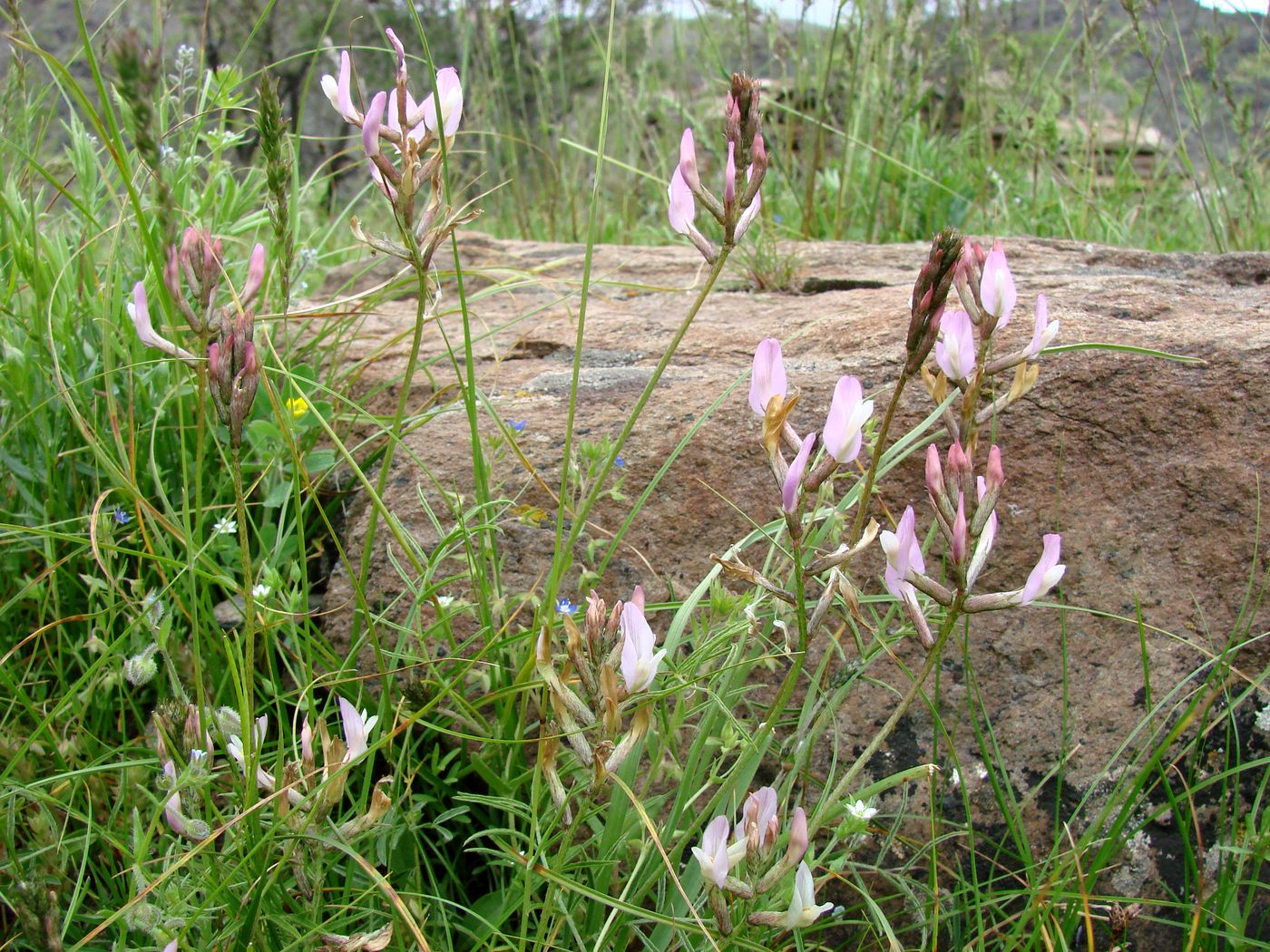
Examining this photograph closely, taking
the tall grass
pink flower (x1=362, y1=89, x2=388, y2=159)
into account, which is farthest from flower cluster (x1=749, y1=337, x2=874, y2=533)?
pink flower (x1=362, y1=89, x2=388, y2=159)

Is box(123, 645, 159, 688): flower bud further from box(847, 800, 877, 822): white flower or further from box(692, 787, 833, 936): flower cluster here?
box(847, 800, 877, 822): white flower

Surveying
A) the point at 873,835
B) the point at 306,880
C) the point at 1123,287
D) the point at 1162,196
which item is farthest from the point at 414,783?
the point at 1162,196

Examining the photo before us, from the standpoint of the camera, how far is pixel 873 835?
1487 millimetres

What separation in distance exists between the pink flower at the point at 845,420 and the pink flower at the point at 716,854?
0.39 metres

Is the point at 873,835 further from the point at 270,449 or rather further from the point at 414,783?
the point at 270,449

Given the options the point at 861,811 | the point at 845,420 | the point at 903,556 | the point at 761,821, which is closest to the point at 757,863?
the point at 761,821

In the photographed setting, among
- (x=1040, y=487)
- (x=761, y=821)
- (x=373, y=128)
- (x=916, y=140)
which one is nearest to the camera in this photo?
(x=761, y=821)

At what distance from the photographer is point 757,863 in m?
1.04

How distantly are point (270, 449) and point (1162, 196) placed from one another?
4.64 metres

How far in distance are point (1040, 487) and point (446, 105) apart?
1.18 metres

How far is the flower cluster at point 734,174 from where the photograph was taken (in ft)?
3.69

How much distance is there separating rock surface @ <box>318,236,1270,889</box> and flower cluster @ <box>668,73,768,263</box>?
7.8 inches

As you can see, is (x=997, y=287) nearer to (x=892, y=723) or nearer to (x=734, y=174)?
(x=734, y=174)

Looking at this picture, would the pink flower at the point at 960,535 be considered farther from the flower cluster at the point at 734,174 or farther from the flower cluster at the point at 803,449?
the flower cluster at the point at 734,174
